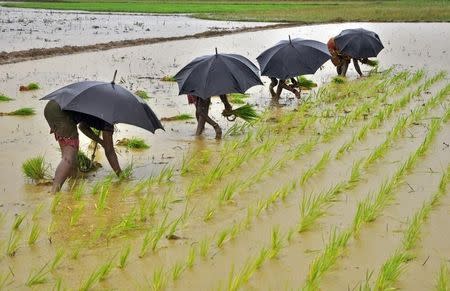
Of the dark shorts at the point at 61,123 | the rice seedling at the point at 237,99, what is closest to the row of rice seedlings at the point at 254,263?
the dark shorts at the point at 61,123

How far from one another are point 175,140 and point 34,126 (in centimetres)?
189

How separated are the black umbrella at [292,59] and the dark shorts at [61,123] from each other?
13.9 feet

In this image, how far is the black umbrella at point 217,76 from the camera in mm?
6580

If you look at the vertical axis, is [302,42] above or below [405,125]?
above

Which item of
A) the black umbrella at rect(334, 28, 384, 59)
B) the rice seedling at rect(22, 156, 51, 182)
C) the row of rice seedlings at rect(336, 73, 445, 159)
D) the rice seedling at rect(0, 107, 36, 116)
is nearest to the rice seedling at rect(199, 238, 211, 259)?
the rice seedling at rect(22, 156, 51, 182)

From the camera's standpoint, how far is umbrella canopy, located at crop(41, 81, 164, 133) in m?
4.78

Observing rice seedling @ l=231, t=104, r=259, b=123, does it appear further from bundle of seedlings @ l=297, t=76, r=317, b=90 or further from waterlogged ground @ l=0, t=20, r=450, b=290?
bundle of seedlings @ l=297, t=76, r=317, b=90

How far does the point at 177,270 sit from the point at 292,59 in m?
5.73

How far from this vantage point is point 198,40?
19.2m

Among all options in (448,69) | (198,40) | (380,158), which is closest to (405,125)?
(380,158)

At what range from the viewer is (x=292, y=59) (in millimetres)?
8727

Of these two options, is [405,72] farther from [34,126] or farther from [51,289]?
[51,289]

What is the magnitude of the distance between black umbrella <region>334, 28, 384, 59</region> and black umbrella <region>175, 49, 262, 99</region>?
15.9 feet

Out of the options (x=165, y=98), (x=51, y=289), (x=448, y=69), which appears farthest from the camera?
(x=448, y=69)
